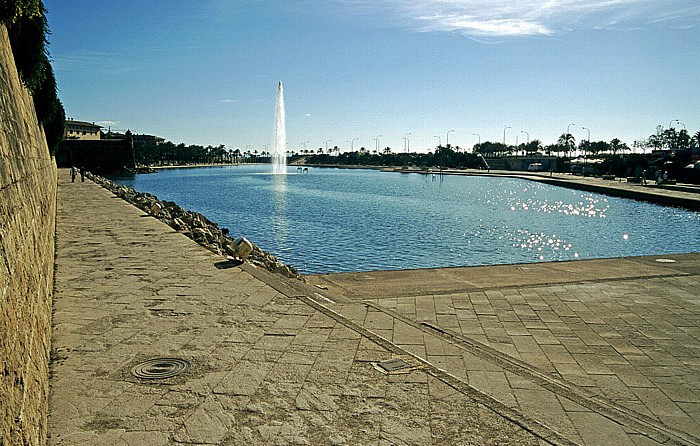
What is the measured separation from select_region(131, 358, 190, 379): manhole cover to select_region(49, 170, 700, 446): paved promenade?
0.10ft

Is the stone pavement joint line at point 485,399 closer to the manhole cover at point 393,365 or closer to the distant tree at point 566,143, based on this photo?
the manhole cover at point 393,365

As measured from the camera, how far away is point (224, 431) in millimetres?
3670

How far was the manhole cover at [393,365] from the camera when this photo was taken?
4910 mm

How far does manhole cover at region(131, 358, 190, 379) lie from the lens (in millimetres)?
4562

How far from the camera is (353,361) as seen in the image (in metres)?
5.04

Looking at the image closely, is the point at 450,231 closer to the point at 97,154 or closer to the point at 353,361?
the point at 353,361

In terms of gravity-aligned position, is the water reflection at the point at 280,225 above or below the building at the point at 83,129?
below

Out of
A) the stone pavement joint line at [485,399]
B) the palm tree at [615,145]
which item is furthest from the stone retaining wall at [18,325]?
the palm tree at [615,145]

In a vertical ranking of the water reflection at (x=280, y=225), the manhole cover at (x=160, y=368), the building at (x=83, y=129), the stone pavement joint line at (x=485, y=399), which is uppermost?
the building at (x=83, y=129)

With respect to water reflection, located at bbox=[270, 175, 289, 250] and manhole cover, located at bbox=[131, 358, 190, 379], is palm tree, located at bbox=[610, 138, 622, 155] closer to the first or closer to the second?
water reflection, located at bbox=[270, 175, 289, 250]

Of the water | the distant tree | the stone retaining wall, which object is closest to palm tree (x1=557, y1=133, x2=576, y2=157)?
the distant tree

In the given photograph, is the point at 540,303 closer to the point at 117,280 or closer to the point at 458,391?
the point at 458,391

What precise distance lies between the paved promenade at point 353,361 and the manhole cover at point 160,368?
3 cm

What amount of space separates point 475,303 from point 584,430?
16.6ft
